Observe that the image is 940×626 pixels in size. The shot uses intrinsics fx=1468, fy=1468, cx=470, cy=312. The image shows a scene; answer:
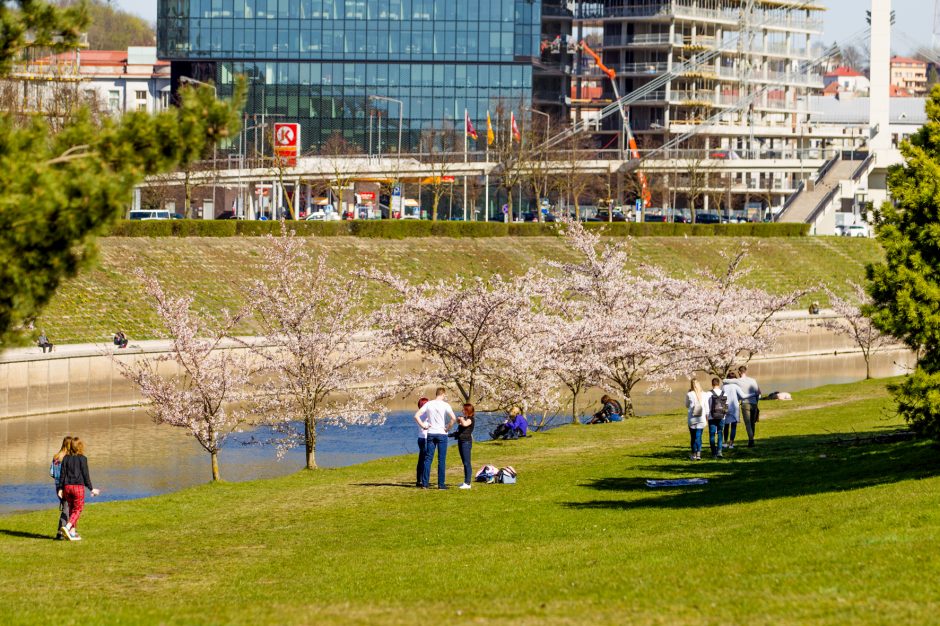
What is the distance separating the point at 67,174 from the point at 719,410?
18.7m

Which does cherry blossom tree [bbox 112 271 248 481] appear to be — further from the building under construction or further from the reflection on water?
the building under construction

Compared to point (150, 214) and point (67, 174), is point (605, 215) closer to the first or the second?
point (150, 214)

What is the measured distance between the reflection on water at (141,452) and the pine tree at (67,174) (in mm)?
16999

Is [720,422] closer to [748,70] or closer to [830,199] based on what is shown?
[830,199]

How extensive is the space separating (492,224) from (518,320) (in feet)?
161

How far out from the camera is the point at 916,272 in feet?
75.8

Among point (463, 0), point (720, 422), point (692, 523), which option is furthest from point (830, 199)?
point (692, 523)

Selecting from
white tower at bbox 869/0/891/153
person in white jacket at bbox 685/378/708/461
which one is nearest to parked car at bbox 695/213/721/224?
white tower at bbox 869/0/891/153

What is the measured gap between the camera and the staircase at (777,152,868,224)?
114938 mm

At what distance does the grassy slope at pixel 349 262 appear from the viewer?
5731 centimetres

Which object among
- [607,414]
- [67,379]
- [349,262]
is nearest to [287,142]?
[349,262]

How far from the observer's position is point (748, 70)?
142m

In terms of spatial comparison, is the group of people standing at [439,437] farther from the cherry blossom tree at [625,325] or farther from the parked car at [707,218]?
the parked car at [707,218]

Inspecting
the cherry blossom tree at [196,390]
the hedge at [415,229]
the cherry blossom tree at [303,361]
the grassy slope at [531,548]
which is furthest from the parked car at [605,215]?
the grassy slope at [531,548]
